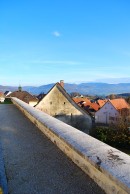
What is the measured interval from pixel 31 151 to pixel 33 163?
819 mm

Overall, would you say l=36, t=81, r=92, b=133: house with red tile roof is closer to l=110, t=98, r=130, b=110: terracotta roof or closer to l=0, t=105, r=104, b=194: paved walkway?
l=0, t=105, r=104, b=194: paved walkway

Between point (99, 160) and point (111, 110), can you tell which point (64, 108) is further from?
point (111, 110)

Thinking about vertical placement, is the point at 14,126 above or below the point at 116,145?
above

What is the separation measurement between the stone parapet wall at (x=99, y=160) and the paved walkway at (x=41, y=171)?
11cm

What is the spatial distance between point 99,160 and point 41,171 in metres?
1.09

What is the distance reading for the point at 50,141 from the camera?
22.0 ft

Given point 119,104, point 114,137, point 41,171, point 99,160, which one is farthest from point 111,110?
point 99,160

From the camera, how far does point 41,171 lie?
15.3 feet

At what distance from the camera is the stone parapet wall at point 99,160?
3.36m

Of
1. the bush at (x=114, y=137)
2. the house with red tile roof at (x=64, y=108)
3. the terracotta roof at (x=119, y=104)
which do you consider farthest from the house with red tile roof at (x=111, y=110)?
the bush at (x=114, y=137)

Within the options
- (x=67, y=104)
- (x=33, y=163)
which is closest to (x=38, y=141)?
(x=33, y=163)

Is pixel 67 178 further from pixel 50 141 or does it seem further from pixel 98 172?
pixel 50 141

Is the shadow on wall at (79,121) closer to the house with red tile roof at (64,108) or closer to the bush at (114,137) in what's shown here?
the house with red tile roof at (64,108)

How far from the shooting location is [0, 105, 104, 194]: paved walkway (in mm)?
3967
